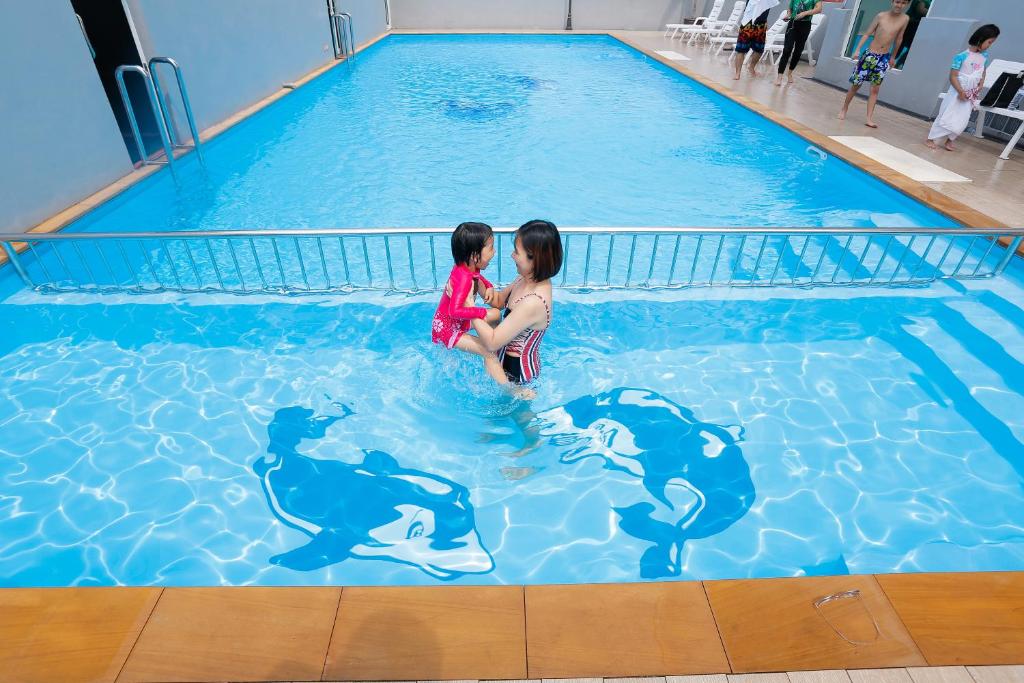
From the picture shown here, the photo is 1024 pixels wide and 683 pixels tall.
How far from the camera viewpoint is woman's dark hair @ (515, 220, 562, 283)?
7.93ft

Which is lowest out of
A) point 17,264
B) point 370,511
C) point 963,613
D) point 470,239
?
point 370,511

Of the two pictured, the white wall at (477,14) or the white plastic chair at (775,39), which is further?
the white wall at (477,14)

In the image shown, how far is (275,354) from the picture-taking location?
13.1 ft

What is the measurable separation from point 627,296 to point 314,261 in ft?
9.99

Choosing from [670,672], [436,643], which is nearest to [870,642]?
[670,672]

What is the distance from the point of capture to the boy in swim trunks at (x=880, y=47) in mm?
7352

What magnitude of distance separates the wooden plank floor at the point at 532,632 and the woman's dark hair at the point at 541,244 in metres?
1.38

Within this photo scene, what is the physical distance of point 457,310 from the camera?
8.76ft

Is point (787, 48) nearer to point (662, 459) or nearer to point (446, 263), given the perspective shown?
point (446, 263)

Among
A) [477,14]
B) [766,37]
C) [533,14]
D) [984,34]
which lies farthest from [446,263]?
[533,14]

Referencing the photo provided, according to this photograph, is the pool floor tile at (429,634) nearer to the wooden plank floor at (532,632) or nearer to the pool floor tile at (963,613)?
the wooden plank floor at (532,632)

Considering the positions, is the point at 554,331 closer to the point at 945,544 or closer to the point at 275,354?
the point at 275,354

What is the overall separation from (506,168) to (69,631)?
686cm

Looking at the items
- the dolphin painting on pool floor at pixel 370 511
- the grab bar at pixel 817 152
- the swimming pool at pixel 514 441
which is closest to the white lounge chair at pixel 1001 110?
the grab bar at pixel 817 152
